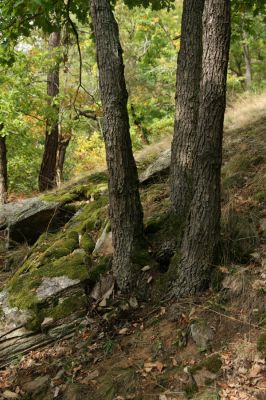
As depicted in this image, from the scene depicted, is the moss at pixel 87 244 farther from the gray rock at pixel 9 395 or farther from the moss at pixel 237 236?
the gray rock at pixel 9 395

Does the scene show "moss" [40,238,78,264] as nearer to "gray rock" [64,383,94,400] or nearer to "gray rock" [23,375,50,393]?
"gray rock" [23,375,50,393]

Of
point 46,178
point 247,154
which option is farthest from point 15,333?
point 46,178

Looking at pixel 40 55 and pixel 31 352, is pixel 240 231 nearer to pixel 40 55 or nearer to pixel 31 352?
pixel 31 352

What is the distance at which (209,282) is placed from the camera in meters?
4.30

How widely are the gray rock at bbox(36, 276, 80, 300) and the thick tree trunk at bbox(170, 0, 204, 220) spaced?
1.66 m

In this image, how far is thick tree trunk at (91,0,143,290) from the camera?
4.43 m

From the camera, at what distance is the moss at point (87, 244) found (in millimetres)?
5983

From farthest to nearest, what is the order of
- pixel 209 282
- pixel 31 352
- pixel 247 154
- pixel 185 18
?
pixel 247 154, pixel 185 18, pixel 31 352, pixel 209 282

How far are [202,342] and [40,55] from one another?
896 cm

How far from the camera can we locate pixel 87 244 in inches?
239

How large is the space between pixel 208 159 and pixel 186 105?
1299 mm

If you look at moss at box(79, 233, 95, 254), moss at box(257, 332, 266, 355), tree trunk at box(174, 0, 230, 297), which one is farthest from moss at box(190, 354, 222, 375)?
moss at box(79, 233, 95, 254)

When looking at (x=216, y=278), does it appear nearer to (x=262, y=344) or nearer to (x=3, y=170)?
(x=262, y=344)

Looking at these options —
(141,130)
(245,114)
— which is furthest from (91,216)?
(141,130)
